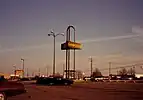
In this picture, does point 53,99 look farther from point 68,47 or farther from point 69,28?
point 68,47

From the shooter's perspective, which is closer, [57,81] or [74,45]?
[57,81]

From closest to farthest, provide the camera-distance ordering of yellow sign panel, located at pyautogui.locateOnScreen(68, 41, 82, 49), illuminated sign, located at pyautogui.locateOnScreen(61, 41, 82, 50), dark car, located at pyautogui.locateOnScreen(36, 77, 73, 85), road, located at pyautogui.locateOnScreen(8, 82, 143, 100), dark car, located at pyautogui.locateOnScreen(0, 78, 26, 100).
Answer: dark car, located at pyautogui.locateOnScreen(0, 78, 26, 100), road, located at pyautogui.locateOnScreen(8, 82, 143, 100), dark car, located at pyautogui.locateOnScreen(36, 77, 73, 85), illuminated sign, located at pyautogui.locateOnScreen(61, 41, 82, 50), yellow sign panel, located at pyautogui.locateOnScreen(68, 41, 82, 49)

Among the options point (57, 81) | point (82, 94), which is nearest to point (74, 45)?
point (57, 81)

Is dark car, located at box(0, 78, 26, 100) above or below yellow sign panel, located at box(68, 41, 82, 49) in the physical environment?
below

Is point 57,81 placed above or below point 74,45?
below

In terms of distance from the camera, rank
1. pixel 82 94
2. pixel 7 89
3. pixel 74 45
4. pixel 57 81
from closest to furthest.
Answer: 1. pixel 7 89
2. pixel 82 94
3. pixel 57 81
4. pixel 74 45

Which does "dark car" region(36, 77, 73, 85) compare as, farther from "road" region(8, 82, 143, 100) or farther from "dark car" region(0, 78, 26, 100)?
"dark car" region(0, 78, 26, 100)

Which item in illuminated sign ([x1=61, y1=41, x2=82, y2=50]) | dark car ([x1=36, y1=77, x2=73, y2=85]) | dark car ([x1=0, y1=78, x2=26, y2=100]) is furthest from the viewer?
illuminated sign ([x1=61, y1=41, x2=82, y2=50])

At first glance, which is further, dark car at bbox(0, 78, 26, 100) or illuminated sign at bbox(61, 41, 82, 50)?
illuminated sign at bbox(61, 41, 82, 50)

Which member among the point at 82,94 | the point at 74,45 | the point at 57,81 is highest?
the point at 74,45

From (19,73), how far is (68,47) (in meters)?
75.6

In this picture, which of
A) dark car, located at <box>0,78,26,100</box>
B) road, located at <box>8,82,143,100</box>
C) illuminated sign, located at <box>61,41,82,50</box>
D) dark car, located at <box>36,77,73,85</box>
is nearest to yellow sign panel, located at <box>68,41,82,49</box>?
illuminated sign, located at <box>61,41,82,50</box>

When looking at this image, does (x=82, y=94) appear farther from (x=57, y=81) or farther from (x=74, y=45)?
(x=74, y=45)

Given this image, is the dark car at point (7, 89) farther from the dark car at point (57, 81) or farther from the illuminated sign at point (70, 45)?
the illuminated sign at point (70, 45)
